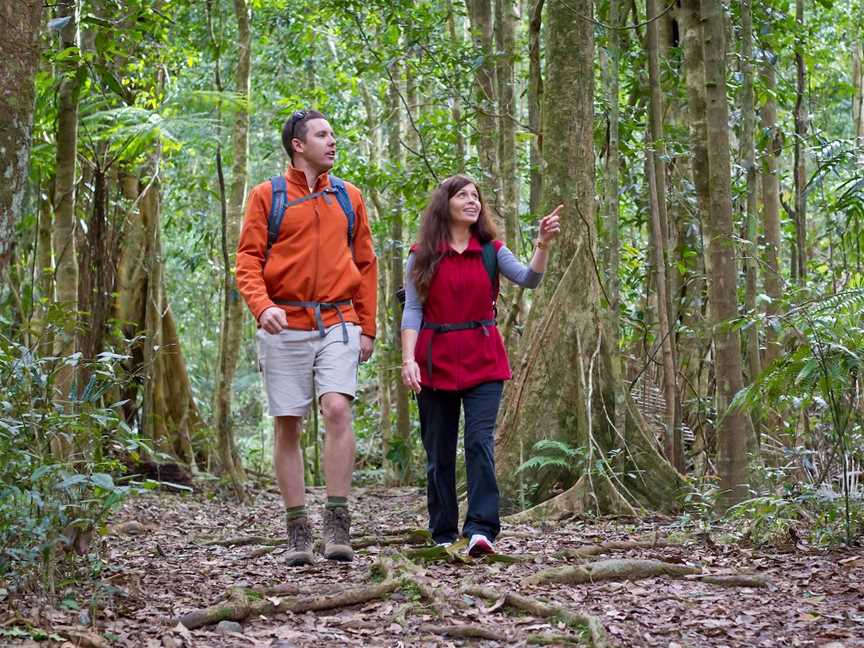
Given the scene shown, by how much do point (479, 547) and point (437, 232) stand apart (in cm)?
167

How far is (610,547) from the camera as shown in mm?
5551

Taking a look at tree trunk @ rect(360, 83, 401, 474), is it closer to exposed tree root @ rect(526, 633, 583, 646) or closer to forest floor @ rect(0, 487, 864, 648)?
forest floor @ rect(0, 487, 864, 648)

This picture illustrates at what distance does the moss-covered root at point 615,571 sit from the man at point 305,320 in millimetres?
1198

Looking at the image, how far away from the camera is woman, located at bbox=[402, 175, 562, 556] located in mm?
5516

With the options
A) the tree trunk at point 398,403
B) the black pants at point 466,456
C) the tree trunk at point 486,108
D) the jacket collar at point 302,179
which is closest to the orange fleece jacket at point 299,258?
the jacket collar at point 302,179

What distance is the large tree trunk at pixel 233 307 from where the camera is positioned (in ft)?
34.0

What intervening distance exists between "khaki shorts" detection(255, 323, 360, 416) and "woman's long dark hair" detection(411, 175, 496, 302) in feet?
1.60

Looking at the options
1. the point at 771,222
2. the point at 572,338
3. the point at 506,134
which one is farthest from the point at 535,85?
the point at 771,222

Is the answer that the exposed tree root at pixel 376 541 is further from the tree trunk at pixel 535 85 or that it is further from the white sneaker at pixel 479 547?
the tree trunk at pixel 535 85

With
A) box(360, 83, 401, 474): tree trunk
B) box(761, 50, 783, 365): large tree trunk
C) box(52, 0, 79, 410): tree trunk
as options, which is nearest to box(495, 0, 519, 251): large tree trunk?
box(761, 50, 783, 365): large tree trunk

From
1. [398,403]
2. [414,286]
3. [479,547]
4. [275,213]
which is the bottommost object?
[479,547]

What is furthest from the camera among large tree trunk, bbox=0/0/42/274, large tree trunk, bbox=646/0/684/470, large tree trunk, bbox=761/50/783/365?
large tree trunk, bbox=761/50/783/365

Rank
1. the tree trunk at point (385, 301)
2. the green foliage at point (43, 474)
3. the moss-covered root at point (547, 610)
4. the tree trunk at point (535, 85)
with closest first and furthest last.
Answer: the moss-covered root at point (547, 610), the green foliage at point (43, 474), the tree trunk at point (535, 85), the tree trunk at point (385, 301)

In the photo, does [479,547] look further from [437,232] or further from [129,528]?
[129,528]
